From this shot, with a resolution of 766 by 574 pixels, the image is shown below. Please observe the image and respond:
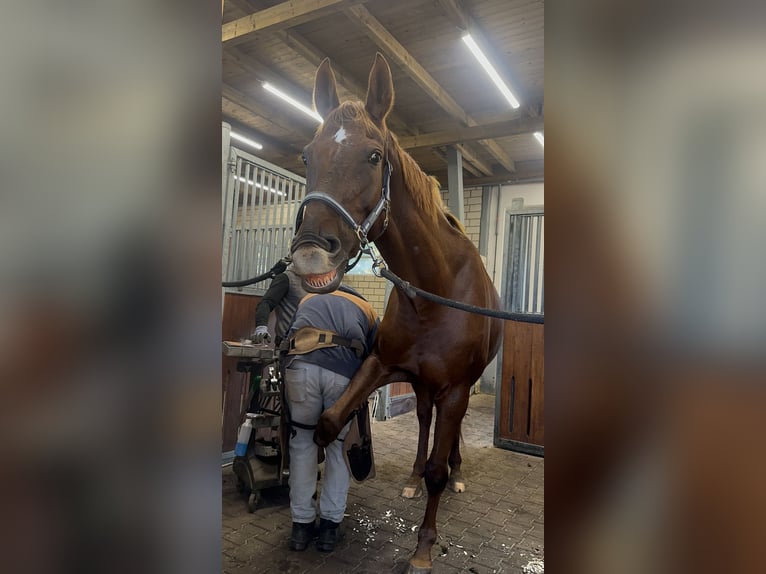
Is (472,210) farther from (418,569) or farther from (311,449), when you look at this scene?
(418,569)

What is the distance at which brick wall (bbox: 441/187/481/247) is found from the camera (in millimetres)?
8984

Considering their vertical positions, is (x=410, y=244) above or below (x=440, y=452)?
above

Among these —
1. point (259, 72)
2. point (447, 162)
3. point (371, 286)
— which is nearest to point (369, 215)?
point (259, 72)

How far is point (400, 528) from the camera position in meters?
2.39

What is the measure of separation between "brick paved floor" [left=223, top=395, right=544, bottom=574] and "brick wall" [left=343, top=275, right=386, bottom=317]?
5818mm

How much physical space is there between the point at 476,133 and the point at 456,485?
5.11 metres

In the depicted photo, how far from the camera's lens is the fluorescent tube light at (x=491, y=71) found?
435cm
